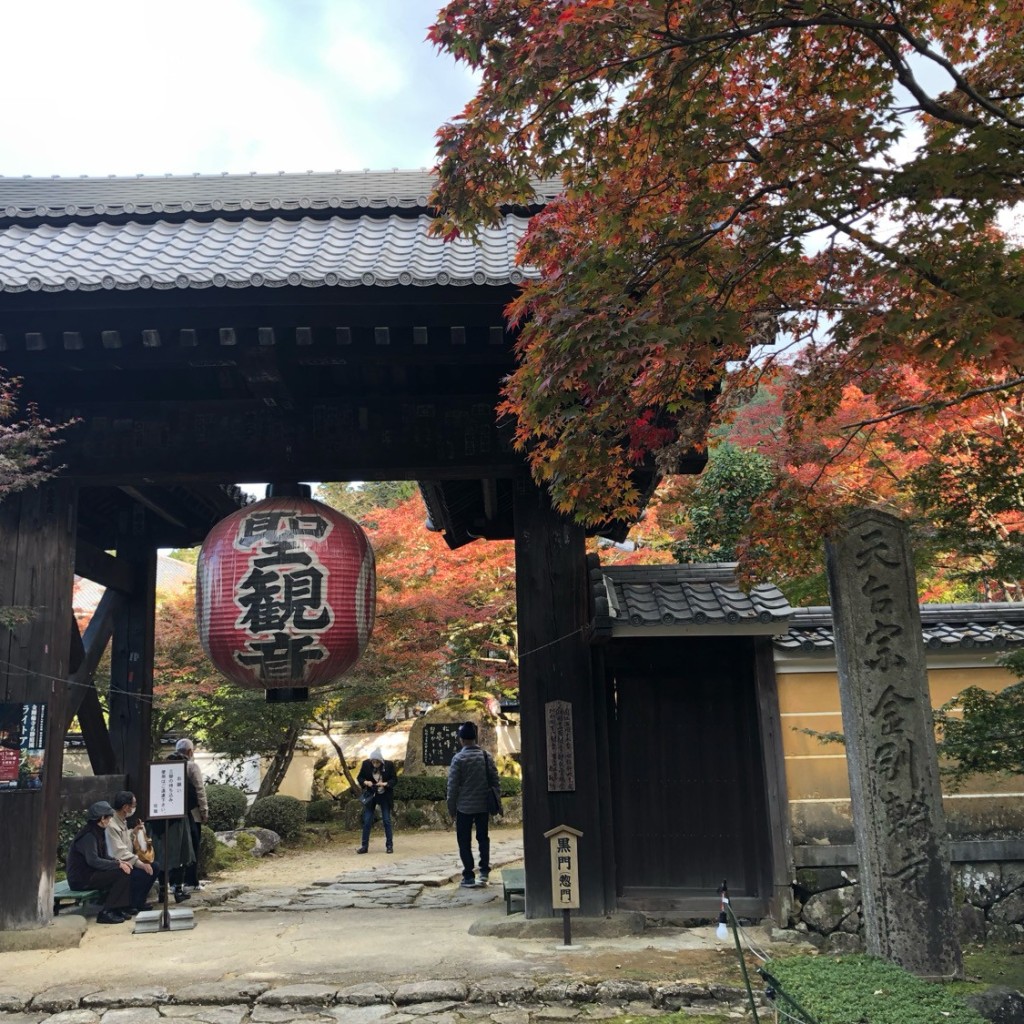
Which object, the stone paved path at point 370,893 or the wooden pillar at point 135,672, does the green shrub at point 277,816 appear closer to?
the stone paved path at point 370,893

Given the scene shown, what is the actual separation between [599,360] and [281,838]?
16810mm

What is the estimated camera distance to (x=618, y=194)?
538cm

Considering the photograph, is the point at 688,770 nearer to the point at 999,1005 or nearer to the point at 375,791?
the point at 999,1005

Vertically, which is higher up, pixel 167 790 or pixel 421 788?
pixel 167 790

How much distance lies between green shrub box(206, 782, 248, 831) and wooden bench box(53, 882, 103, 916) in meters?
8.36

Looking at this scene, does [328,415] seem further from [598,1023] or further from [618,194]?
[598,1023]

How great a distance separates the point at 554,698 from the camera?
8.41 meters

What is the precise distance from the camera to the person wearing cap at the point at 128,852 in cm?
964

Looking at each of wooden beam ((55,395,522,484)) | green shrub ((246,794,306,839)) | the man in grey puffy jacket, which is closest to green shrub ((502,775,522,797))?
green shrub ((246,794,306,839))

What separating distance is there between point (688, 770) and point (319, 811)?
51.5 ft

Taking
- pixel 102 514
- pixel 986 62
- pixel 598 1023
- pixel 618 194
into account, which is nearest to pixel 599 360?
pixel 618 194

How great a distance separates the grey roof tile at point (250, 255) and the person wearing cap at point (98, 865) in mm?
5214

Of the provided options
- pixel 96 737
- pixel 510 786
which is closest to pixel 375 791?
pixel 510 786

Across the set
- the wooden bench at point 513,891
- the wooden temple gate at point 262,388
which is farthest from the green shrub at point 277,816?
the wooden bench at point 513,891
